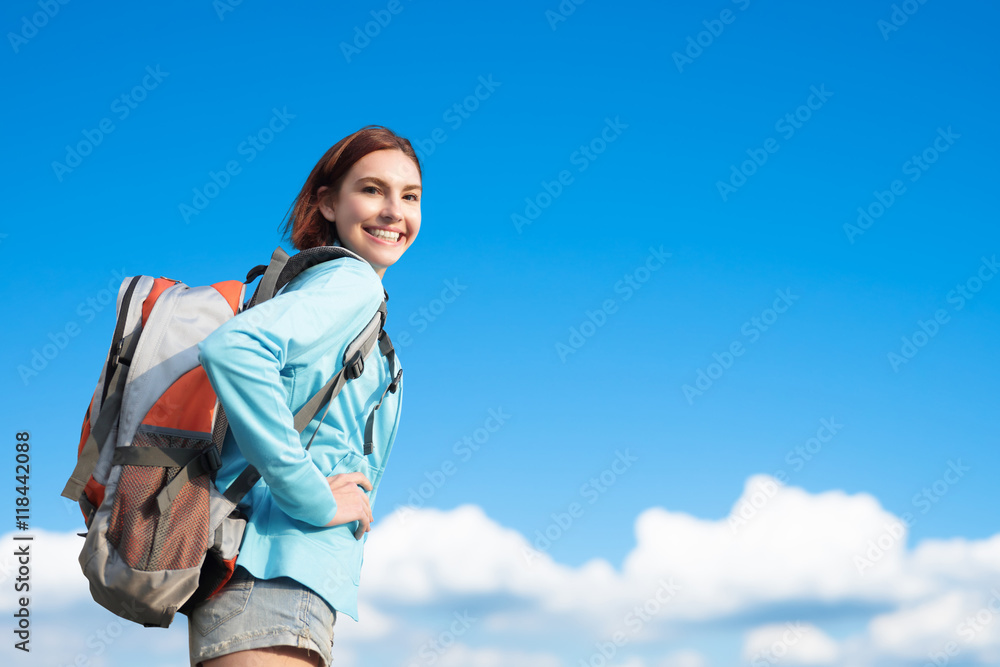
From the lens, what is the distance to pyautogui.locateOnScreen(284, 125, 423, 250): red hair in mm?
3191

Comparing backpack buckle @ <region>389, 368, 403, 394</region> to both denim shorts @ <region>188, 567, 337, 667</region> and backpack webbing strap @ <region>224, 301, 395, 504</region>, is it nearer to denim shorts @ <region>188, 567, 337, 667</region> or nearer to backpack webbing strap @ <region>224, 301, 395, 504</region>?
backpack webbing strap @ <region>224, 301, 395, 504</region>

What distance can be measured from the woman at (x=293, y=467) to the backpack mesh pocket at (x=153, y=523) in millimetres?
162

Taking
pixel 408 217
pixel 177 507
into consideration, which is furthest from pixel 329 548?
pixel 408 217

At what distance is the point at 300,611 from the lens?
2453 mm

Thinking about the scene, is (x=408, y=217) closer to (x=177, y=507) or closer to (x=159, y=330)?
(x=159, y=330)

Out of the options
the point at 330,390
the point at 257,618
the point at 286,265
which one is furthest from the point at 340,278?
the point at 257,618

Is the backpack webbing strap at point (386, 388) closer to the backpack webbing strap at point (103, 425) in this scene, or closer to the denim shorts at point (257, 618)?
the denim shorts at point (257, 618)

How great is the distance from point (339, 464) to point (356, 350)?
39cm

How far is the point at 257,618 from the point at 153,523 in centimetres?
40

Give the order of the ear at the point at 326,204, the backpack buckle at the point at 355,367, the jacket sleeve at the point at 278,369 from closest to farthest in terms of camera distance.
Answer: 1. the jacket sleeve at the point at 278,369
2. the backpack buckle at the point at 355,367
3. the ear at the point at 326,204

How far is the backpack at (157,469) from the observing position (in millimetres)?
2373

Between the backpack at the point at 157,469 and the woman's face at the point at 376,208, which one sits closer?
the backpack at the point at 157,469

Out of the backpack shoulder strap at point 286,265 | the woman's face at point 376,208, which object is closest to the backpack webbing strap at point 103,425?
the backpack shoulder strap at point 286,265

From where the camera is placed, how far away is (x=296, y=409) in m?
2.61
